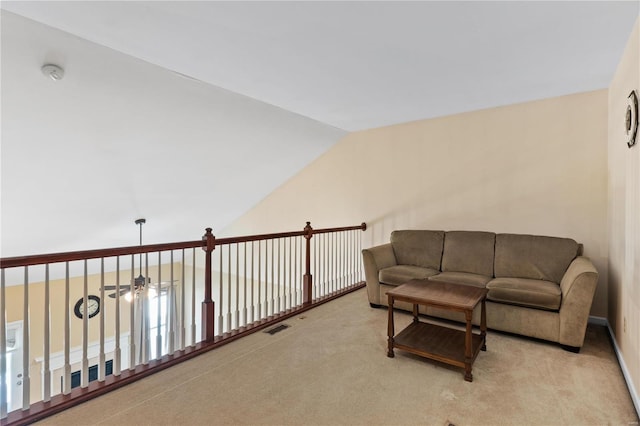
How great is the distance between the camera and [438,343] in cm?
258

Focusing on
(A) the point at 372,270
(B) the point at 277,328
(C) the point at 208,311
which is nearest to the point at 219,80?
(C) the point at 208,311

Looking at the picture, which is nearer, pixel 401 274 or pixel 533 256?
pixel 533 256

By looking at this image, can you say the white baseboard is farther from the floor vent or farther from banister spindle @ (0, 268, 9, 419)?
banister spindle @ (0, 268, 9, 419)

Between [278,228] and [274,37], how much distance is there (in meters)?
4.23

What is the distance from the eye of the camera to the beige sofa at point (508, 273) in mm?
2691

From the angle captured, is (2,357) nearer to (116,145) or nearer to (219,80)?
(116,145)

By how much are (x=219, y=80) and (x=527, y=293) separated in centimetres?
341

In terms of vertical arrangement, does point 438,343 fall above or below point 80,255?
below

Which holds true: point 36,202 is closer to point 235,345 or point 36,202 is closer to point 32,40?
point 32,40

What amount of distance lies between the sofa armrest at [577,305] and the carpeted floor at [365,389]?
0.14m

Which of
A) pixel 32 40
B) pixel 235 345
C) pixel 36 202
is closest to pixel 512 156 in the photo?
pixel 235 345

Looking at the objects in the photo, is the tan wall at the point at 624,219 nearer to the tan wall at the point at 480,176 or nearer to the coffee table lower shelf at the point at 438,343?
the tan wall at the point at 480,176

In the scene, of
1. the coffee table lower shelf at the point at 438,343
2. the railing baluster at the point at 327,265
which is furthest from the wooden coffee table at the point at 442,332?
the railing baluster at the point at 327,265

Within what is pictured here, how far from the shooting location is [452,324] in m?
3.31
